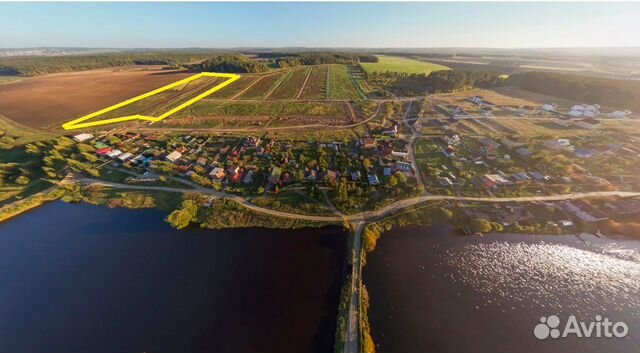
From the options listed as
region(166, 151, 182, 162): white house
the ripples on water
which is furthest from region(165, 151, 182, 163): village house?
the ripples on water

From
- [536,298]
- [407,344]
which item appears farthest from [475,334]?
[536,298]

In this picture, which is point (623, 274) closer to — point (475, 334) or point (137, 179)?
point (475, 334)

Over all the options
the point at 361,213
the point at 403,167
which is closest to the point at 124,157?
the point at 361,213

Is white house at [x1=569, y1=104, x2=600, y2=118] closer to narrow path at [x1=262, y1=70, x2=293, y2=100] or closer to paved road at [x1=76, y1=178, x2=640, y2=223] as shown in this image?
paved road at [x1=76, y1=178, x2=640, y2=223]

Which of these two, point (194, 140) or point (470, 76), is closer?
point (194, 140)

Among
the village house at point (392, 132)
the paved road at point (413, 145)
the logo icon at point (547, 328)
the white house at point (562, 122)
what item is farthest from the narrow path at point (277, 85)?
the logo icon at point (547, 328)

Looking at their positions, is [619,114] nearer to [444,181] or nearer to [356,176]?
[444,181]
